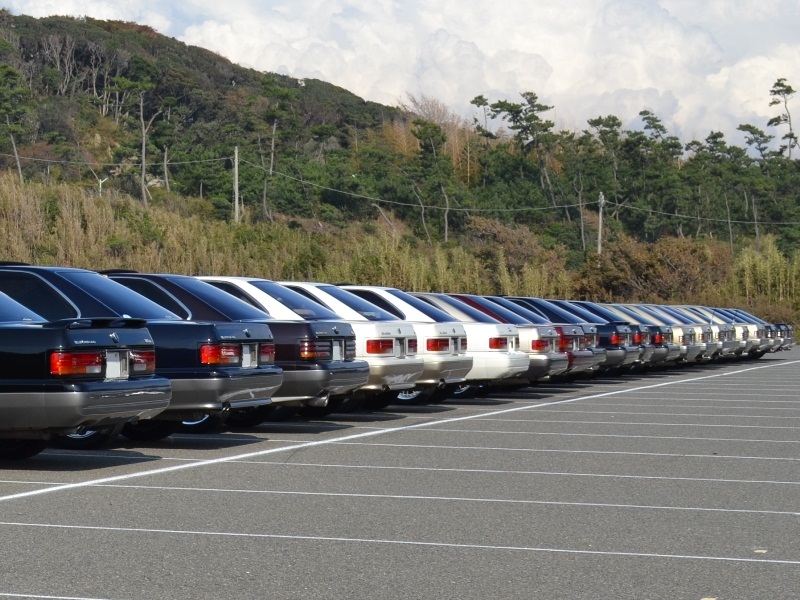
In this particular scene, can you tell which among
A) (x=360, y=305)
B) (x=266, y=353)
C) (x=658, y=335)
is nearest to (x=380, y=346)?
(x=360, y=305)

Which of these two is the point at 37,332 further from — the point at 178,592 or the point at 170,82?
the point at 170,82

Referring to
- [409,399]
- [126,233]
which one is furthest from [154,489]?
[126,233]

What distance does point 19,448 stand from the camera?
10852mm

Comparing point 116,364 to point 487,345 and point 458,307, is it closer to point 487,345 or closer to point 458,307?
point 487,345

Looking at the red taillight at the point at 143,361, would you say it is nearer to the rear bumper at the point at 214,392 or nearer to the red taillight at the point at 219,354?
the rear bumper at the point at 214,392

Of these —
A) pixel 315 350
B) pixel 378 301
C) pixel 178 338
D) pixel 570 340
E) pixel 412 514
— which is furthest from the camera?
pixel 570 340

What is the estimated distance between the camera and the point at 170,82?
107812mm

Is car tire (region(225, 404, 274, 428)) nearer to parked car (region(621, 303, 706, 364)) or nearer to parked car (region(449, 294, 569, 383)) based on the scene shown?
parked car (region(449, 294, 569, 383))

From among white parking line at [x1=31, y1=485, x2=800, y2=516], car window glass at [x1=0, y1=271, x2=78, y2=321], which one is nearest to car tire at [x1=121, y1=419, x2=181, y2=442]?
car window glass at [x1=0, y1=271, x2=78, y2=321]

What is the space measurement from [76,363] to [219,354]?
1.97 meters

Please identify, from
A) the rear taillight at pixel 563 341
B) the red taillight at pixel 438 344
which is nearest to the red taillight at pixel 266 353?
the red taillight at pixel 438 344

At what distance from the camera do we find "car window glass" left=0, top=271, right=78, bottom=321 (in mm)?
11000

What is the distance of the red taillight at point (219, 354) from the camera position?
1170 centimetres

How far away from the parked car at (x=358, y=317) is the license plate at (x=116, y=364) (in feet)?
11.3
